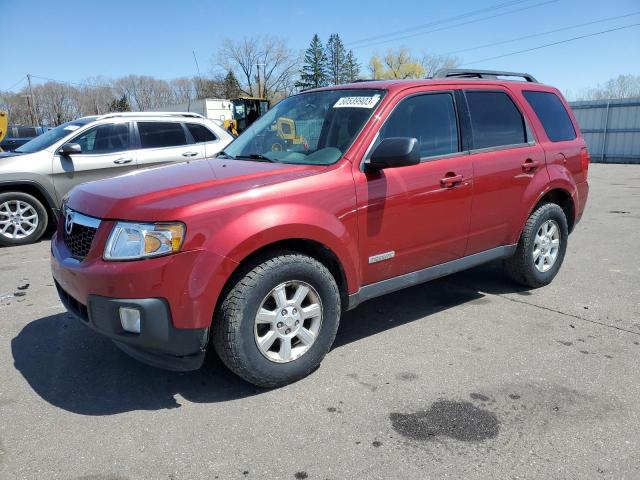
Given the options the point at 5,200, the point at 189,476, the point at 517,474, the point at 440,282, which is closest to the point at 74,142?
the point at 5,200

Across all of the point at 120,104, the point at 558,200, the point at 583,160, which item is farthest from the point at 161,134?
the point at 120,104

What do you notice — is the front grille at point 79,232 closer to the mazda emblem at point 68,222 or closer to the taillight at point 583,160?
the mazda emblem at point 68,222

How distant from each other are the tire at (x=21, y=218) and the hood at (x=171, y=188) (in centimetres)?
475

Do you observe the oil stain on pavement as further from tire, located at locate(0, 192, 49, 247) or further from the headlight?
tire, located at locate(0, 192, 49, 247)

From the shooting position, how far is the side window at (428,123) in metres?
3.63

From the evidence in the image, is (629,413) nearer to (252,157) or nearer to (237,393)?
(237,393)

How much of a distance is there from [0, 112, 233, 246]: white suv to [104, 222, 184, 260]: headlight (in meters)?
5.01

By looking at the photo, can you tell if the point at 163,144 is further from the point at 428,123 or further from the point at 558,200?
the point at 558,200

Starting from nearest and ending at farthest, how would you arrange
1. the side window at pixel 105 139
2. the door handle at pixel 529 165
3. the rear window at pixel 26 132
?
1. the door handle at pixel 529 165
2. the side window at pixel 105 139
3. the rear window at pixel 26 132

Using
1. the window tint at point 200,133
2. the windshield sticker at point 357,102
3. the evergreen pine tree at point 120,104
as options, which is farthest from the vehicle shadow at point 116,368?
the evergreen pine tree at point 120,104

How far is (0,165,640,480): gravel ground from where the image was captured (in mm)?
2436

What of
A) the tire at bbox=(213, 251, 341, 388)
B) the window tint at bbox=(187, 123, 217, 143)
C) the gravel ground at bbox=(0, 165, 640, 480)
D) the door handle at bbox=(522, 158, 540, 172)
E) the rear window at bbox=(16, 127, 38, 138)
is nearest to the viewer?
the gravel ground at bbox=(0, 165, 640, 480)

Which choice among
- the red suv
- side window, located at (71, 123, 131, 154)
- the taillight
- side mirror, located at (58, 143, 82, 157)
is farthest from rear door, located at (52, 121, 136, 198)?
the taillight

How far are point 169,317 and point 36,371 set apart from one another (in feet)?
4.71
